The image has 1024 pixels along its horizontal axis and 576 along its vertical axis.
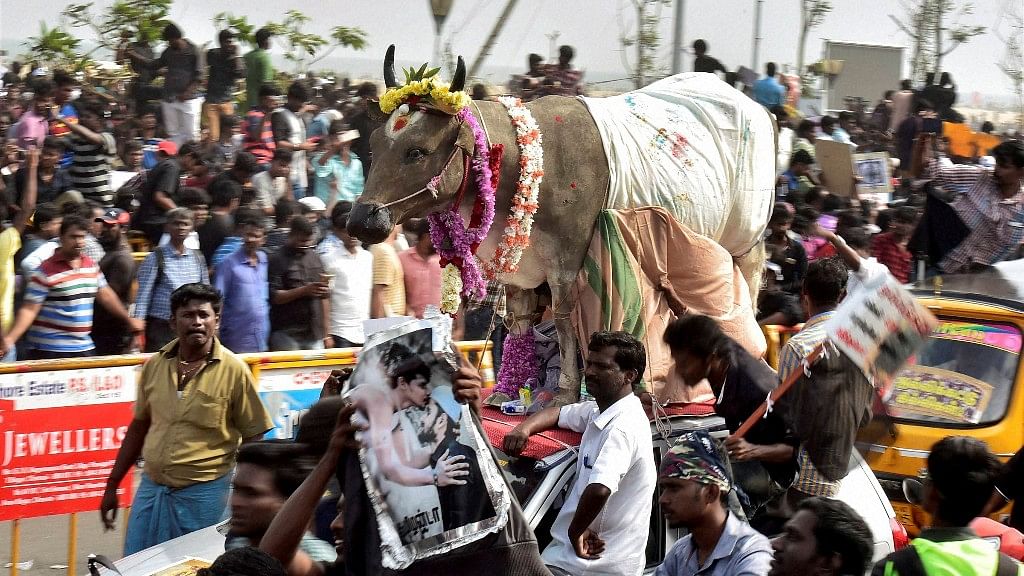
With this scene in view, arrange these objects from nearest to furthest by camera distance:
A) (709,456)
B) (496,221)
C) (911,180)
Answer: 1. (709,456)
2. (496,221)
3. (911,180)

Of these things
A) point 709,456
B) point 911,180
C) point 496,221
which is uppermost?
point 496,221

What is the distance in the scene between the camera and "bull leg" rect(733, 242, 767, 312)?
276 inches

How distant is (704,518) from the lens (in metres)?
4.29

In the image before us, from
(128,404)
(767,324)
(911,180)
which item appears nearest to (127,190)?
(128,404)

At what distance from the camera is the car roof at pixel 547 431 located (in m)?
5.45

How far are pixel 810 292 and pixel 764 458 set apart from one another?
1235 mm

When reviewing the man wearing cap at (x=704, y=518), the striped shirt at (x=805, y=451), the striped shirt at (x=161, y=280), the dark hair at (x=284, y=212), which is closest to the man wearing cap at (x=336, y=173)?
the dark hair at (x=284, y=212)

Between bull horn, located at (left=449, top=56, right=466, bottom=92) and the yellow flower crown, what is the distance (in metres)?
0.02

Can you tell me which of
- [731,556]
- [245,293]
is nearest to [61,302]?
[245,293]

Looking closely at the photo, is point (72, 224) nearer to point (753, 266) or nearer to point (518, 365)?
point (518, 365)

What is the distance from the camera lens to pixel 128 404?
742 centimetres

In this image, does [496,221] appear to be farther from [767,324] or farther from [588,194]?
[767,324]

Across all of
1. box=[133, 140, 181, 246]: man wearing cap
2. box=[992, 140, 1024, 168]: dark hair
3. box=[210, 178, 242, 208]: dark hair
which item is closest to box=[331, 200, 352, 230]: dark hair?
box=[210, 178, 242, 208]: dark hair

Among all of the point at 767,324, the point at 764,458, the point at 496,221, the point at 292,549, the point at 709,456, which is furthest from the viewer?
the point at 767,324
